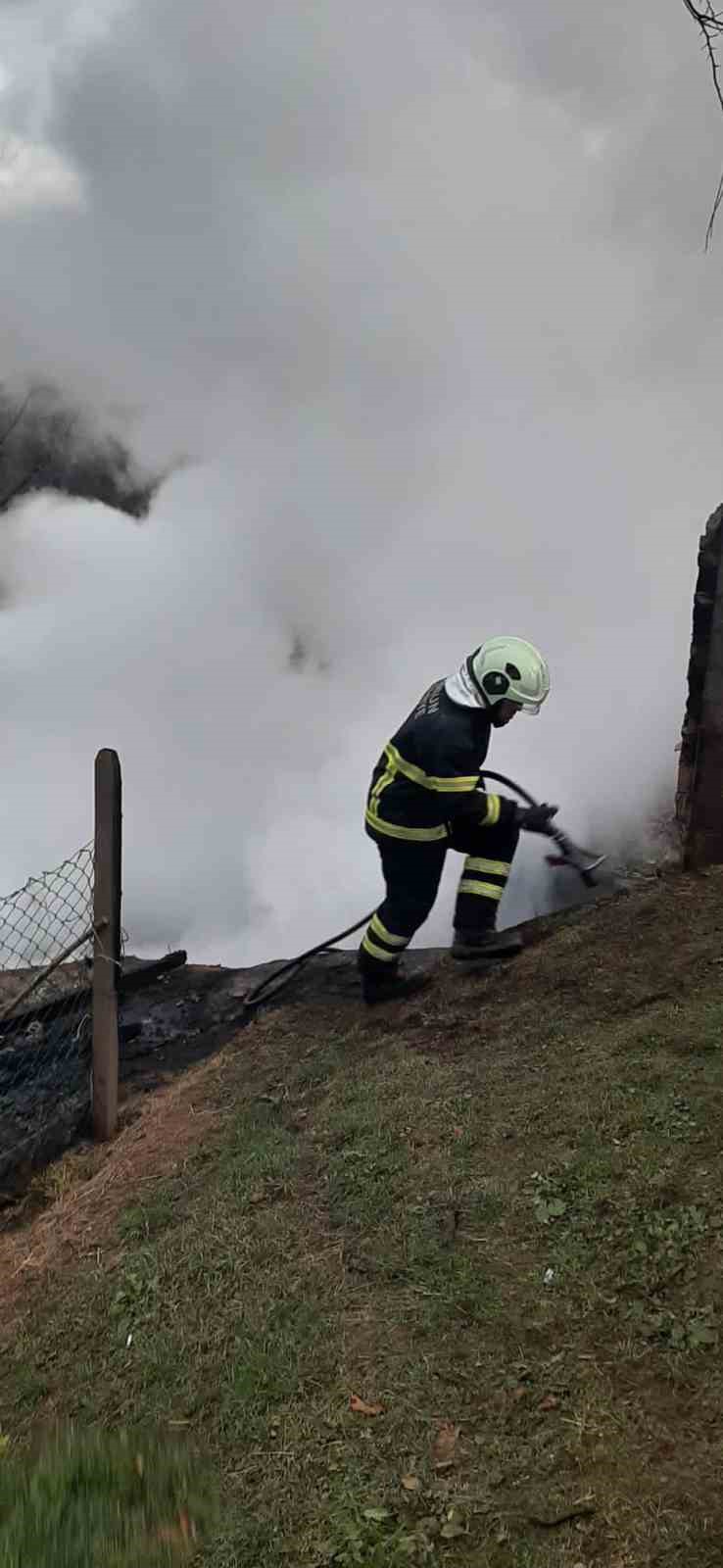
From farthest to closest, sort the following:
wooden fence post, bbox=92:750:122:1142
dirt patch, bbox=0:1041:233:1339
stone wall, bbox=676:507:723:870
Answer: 1. stone wall, bbox=676:507:723:870
2. wooden fence post, bbox=92:750:122:1142
3. dirt patch, bbox=0:1041:233:1339

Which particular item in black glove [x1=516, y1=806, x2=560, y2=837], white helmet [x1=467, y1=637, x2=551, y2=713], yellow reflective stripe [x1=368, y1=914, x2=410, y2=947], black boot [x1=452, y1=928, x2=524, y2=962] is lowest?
black boot [x1=452, y1=928, x2=524, y2=962]

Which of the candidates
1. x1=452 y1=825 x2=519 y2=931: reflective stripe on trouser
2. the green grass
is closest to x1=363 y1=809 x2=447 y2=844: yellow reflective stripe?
x1=452 y1=825 x2=519 y2=931: reflective stripe on trouser

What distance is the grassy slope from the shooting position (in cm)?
227

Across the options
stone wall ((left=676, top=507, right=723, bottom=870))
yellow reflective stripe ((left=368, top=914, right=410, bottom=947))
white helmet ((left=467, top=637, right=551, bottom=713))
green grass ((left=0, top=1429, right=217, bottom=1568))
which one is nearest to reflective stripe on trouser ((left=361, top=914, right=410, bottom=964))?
yellow reflective stripe ((left=368, top=914, right=410, bottom=947))

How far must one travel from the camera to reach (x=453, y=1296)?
286 cm

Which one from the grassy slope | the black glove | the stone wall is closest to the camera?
the grassy slope

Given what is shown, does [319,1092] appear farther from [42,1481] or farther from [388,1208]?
[42,1481]

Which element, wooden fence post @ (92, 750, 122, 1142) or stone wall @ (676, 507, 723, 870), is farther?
stone wall @ (676, 507, 723, 870)

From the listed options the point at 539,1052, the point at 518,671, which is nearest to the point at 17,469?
the point at 518,671

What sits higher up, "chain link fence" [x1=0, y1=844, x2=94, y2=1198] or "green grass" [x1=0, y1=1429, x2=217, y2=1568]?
"chain link fence" [x1=0, y1=844, x2=94, y2=1198]

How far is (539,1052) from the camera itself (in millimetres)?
3959

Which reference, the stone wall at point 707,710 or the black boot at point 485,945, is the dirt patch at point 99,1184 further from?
the stone wall at point 707,710

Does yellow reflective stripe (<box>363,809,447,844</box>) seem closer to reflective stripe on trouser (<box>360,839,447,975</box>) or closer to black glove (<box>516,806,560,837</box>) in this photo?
reflective stripe on trouser (<box>360,839,447,975</box>)

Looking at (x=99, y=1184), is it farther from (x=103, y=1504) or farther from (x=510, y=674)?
(x=510, y=674)
